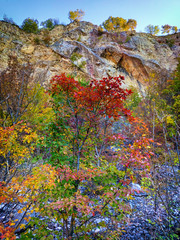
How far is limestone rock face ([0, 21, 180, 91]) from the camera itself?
18.4m

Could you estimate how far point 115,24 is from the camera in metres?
31.2

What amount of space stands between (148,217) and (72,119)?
436 cm

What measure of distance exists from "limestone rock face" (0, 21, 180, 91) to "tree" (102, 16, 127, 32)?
4419mm

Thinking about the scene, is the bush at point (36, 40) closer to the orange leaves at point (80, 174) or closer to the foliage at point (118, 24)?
the foliage at point (118, 24)

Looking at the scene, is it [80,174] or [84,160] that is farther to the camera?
[84,160]

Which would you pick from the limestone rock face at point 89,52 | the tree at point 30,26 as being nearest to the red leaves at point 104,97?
the limestone rock face at point 89,52

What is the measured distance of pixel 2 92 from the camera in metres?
7.47

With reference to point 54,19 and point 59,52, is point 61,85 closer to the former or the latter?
point 59,52

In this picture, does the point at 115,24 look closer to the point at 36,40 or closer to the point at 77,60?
the point at 77,60

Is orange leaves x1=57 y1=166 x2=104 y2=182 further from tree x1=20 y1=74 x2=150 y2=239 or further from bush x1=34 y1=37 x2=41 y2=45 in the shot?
bush x1=34 y1=37 x2=41 y2=45

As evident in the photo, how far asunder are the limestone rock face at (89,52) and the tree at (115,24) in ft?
14.5

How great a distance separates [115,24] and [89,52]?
61.0ft

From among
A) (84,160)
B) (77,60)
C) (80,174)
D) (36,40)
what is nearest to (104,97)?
(80,174)

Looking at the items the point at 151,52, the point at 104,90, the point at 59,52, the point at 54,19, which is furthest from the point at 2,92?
the point at 54,19
